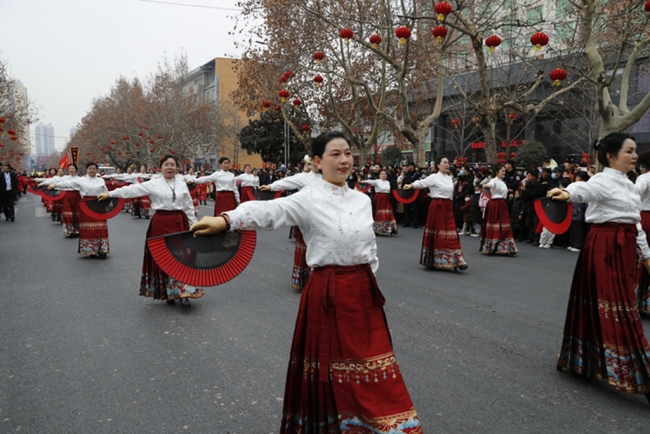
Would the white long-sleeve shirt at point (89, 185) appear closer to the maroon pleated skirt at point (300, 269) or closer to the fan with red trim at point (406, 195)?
the maroon pleated skirt at point (300, 269)

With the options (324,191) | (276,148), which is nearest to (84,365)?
(324,191)

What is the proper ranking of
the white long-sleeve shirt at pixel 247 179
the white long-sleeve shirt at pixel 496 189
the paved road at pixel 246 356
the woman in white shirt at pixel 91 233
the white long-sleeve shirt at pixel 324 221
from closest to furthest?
the white long-sleeve shirt at pixel 324 221 < the paved road at pixel 246 356 < the woman in white shirt at pixel 91 233 < the white long-sleeve shirt at pixel 496 189 < the white long-sleeve shirt at pixel 247 179

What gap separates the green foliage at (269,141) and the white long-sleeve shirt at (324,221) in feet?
106

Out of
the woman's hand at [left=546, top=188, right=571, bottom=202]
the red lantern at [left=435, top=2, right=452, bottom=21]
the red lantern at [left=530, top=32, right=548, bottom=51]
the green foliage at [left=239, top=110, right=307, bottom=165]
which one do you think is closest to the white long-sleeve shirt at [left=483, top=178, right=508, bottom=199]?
the red lantern at [left=530, top=32, right=548, bottom=51]

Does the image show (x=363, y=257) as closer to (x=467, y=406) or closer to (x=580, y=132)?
(x=467, y=406)

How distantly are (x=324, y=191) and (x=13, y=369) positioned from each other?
3.43 metres

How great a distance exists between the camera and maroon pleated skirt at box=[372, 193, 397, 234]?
A: 14.2m

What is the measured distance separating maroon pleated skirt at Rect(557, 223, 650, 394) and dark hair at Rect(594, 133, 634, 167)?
0.53 meters

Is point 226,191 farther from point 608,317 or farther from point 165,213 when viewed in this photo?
point 608,317

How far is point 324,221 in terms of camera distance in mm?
2801

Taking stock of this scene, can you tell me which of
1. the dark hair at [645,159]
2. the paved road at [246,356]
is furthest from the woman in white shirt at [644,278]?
the paved road at [246,356]

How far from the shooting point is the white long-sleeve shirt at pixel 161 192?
6.31 meters

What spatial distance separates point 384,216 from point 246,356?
32.5 ft

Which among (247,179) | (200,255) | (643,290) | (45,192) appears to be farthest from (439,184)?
(45,192)
